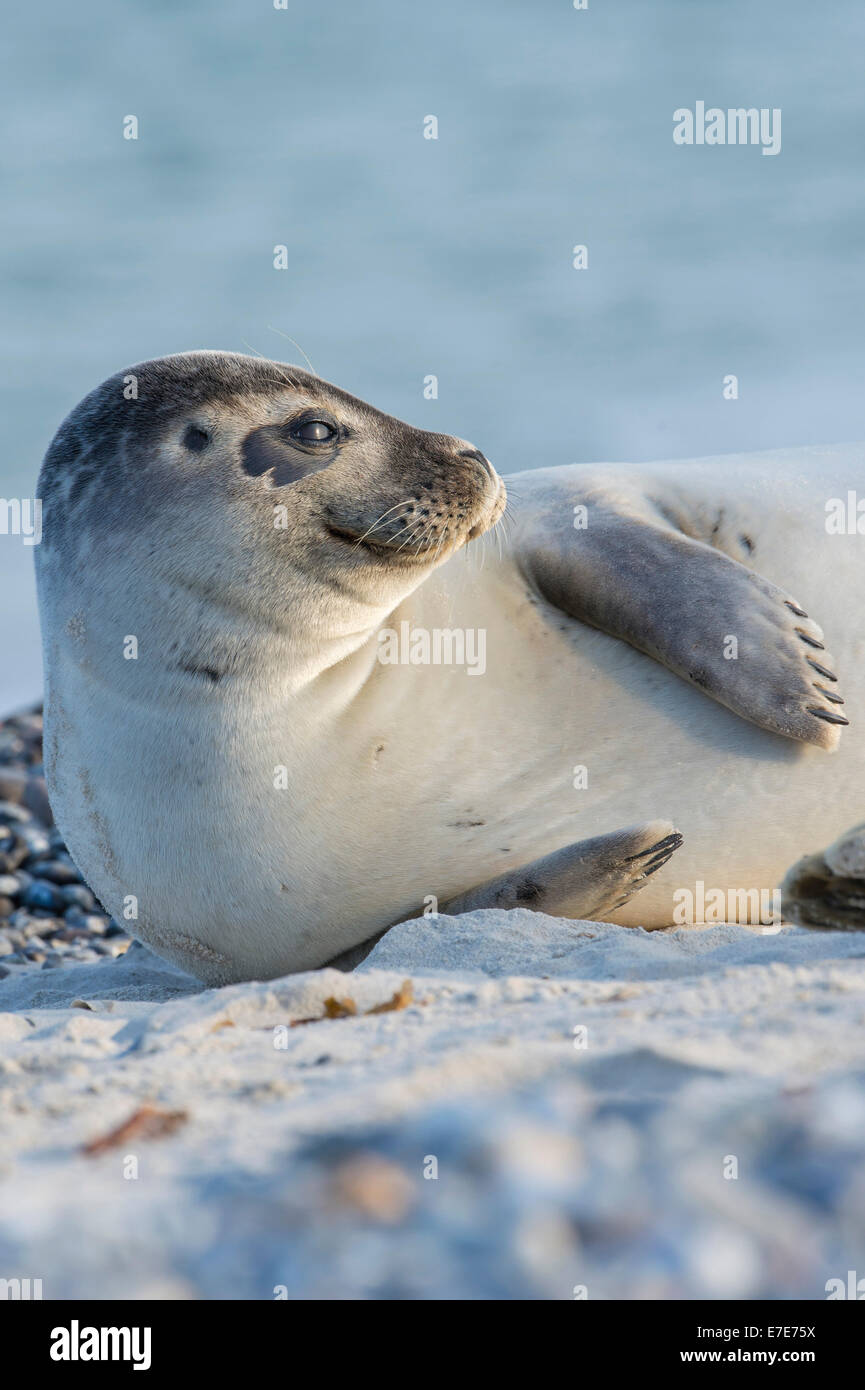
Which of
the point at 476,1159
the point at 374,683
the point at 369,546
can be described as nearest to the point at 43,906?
the point at 374,683

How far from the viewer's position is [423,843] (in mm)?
4242

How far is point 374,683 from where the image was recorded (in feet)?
14.3

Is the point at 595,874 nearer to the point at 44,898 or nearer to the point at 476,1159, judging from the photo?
the point at 476,1159

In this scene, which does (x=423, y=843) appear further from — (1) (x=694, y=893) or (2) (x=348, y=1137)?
(2) (x=348, y=1137)

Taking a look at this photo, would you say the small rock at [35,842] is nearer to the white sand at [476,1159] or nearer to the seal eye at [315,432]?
the seal eye at [315,432]

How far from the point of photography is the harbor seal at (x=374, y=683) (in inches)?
153

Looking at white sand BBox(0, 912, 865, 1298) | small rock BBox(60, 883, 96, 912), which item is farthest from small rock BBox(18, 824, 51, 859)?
white sand BBox(0, 912, 865, 1298)

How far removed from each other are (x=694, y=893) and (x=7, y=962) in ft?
11.9

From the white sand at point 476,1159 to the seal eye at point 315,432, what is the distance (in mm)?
2130

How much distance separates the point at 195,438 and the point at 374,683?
3.08 ft

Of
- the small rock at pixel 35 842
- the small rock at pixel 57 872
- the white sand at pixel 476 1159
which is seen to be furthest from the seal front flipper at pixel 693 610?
the small rock at pixel 35 842

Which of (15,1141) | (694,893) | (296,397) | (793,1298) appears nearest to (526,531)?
(296,397)

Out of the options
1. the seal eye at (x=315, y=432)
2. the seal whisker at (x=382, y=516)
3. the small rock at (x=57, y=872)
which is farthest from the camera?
the small rock at (x=57, y=872)

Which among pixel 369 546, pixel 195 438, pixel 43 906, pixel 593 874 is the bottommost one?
pixel 43 906
